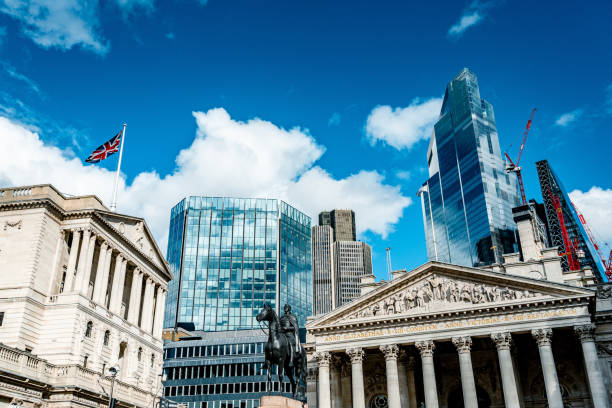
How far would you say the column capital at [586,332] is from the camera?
45.0m

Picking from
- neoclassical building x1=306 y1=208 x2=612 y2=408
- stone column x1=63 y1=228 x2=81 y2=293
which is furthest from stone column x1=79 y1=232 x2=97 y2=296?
neoclassical building x1=306 y1=208 x2=612 y2=408

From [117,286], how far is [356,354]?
25.2 meters

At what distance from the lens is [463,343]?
48.6 metres

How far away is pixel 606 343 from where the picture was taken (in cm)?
4869

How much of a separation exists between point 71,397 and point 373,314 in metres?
27.6

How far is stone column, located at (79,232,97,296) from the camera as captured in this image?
165 ft

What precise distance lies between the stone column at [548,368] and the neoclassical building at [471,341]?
8cm

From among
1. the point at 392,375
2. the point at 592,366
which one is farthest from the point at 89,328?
the point at 592,366

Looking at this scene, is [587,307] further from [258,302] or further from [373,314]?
[258,302]

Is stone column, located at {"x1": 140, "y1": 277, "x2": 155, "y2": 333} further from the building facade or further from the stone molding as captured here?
the stone molding

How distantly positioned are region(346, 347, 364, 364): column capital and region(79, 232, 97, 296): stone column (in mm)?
25497

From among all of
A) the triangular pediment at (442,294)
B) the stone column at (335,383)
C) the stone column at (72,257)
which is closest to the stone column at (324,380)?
the stone column at (335,383)

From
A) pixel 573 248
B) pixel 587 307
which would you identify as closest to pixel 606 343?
pixel 587 307

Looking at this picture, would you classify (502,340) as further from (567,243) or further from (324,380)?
(567,243)
